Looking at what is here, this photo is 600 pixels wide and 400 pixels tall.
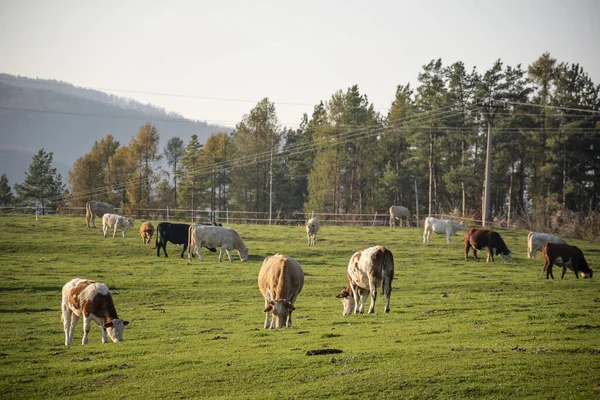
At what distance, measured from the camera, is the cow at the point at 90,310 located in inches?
669

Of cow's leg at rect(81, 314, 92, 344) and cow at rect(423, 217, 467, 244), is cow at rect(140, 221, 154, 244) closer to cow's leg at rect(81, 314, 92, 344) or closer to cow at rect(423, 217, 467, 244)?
cow at rect(423, 217, 467, 244)

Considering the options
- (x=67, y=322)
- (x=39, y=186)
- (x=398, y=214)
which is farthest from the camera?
(x=39, y=186)

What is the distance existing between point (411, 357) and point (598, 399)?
391cm

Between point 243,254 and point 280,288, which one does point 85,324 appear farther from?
point 243,254

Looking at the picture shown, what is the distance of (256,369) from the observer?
42.7 feet

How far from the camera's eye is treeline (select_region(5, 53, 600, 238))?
70.6 m

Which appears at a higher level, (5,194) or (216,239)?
(5,194)

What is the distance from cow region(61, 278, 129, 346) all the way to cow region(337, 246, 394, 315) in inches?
287

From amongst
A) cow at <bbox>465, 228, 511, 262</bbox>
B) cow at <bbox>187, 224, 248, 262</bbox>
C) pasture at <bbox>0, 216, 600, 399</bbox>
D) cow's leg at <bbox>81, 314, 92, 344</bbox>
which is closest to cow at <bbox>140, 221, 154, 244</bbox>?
pasture at <bbox>0, 216, 600, 399</bbox>

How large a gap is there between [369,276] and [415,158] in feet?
191

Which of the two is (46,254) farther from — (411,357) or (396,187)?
(396,187)

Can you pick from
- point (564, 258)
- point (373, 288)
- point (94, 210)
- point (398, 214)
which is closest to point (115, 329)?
point (373, 288)

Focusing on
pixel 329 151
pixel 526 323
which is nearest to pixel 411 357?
pixel 526 323

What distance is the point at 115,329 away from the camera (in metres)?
17.1
